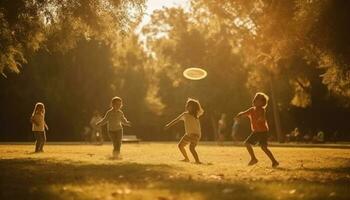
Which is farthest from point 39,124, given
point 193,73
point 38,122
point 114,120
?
point 193,73

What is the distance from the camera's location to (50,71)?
190ft

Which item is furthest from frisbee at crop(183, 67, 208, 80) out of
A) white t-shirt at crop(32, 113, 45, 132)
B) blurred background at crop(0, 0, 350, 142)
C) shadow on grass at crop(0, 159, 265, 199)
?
shadow on grass at crop(0, 159, 265, 199)

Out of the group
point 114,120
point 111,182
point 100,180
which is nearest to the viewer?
point 111,182

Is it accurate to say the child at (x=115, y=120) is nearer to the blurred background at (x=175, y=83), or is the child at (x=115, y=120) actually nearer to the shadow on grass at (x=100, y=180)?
the shadow on grass at (x=100, y=180)

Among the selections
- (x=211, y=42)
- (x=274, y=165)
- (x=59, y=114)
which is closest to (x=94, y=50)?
(x=59, y=114)

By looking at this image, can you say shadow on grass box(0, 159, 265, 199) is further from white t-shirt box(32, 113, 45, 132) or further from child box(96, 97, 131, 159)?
white t-shirt box(32, 113, 45, 132)

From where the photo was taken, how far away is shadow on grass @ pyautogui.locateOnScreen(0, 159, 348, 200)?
8797 millimetres

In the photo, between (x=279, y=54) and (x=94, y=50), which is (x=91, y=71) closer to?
(x=94, y=50)

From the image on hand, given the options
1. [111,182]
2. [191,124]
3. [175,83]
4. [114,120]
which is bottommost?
[111,182]

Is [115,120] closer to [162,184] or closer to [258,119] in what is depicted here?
[258,119]

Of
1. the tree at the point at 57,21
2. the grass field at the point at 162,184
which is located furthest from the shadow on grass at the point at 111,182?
the tree at the point at 57,21

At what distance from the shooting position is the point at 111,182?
10.6 meters

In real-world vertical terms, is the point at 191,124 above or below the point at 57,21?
below

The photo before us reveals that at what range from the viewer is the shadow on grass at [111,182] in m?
8.80
